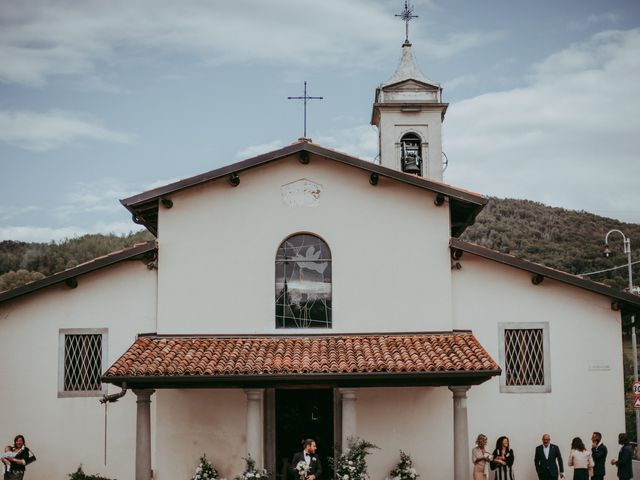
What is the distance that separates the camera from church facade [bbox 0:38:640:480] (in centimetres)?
1716

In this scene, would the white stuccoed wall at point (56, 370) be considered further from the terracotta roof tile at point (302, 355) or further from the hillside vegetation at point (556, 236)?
the hillside vegetation at point (556, 236)

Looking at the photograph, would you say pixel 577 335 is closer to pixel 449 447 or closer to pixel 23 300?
pixel 449 447

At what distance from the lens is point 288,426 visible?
1748cm

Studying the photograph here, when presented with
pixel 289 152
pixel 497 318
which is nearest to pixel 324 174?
pixel 289 152

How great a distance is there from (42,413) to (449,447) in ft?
28.4

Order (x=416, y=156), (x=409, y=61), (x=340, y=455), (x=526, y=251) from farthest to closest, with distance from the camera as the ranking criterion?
(x=526, y=251) → (x=409, y=61) → (x=416, y=156) → (x=340, y=455)

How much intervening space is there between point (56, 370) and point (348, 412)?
6378 millimetres

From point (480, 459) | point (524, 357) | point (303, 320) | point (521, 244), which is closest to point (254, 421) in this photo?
point (303, 320)

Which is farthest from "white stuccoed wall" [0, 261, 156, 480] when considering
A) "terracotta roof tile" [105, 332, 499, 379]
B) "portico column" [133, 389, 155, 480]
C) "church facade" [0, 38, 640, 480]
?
"portico column" [133, 389, 155, 480]

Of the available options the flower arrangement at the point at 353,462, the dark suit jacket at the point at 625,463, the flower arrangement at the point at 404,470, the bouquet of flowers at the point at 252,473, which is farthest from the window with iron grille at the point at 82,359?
the dark suit jacket at the point at 625,463

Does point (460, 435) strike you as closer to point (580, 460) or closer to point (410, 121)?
point (580, 460)

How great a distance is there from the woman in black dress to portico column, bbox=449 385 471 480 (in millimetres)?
701

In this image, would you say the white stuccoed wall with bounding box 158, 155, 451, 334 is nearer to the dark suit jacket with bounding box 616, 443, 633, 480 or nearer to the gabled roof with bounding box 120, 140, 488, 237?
the gabled roof with bounding box 120, 140, 488, 237

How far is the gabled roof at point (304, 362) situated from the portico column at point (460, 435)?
1.15 ft
